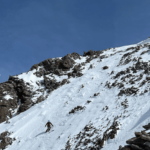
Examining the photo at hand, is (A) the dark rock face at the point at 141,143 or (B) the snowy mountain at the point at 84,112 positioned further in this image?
(B) the snowy mountain at the point at 84,112

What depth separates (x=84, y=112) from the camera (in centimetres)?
1655

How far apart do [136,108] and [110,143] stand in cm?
520

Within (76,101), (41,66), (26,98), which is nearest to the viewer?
(76,101)

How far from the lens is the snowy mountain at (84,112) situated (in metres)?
10.8

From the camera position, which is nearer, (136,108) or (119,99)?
(136,108)

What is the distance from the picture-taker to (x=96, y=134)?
11.7m

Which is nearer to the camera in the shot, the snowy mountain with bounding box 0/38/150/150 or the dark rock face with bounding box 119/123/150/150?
the dark rock face with bounding box 119/123/150/150

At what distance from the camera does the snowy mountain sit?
1078cm

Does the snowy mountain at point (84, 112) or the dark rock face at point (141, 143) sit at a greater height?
the snowy mountain at point (84, 112)

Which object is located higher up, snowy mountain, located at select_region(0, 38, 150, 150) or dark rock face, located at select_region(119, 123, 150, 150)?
snowy mountain, located at select_region(0, 38, 150, 150)

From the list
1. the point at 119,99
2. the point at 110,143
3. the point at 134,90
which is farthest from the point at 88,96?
the point at 110,143

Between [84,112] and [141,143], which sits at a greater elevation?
[84,112]

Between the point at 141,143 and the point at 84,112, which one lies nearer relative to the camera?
the point at 141,143

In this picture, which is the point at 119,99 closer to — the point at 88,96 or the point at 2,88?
the point at 88,96
